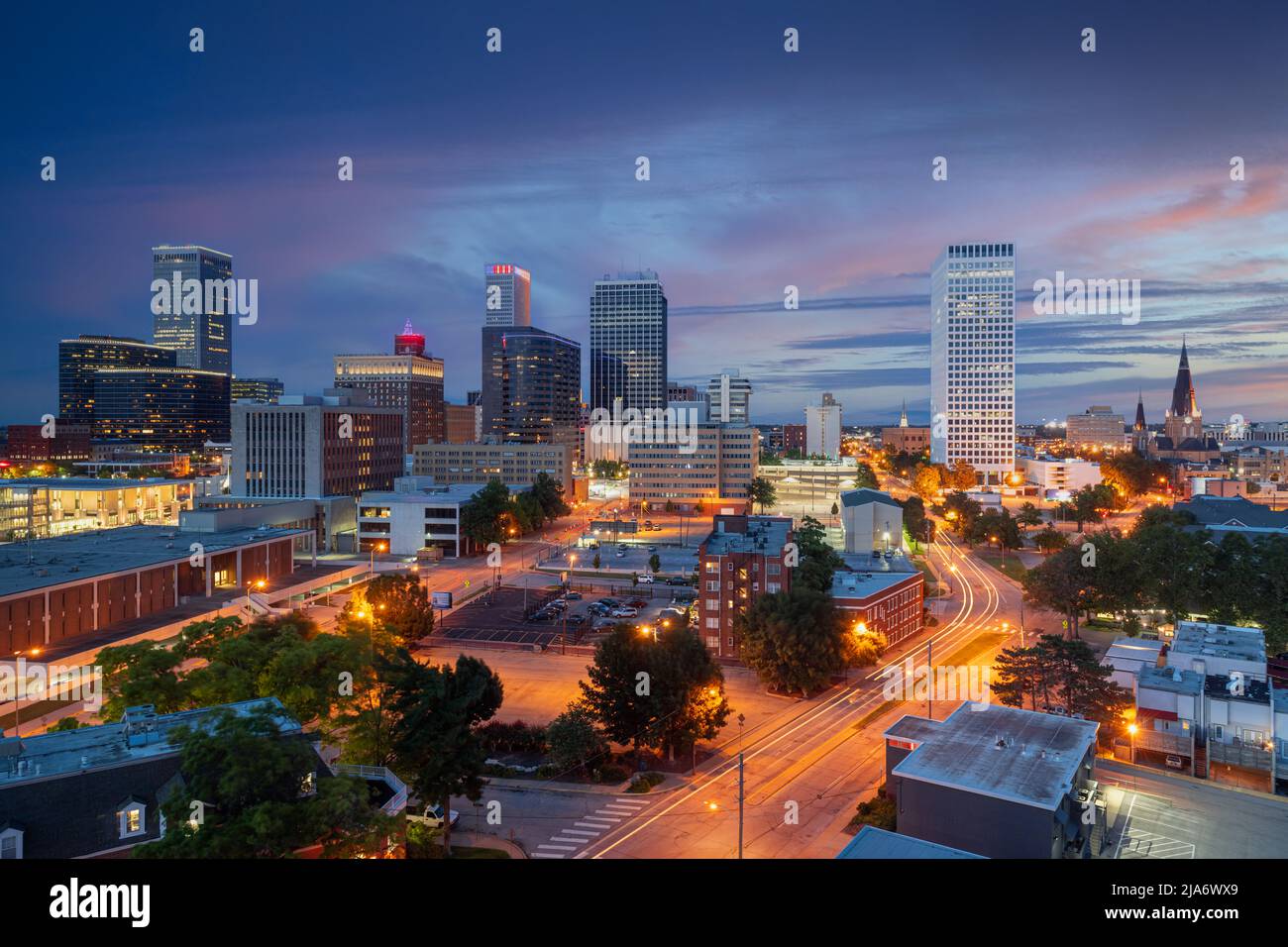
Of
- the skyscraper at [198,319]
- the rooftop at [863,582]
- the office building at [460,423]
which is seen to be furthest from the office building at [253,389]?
the rooftop at [863,582]

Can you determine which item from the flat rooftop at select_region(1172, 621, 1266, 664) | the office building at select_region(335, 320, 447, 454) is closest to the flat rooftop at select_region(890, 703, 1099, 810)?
the flat rooftop at select_region(1172, 621, 1266, 664)

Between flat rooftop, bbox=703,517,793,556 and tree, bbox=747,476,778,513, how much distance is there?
3428 cm

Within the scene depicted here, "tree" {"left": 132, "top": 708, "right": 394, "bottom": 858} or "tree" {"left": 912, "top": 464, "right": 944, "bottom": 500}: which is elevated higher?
"tree" {"left": 912, "top": 464, "right": 944, "bottom": 500}

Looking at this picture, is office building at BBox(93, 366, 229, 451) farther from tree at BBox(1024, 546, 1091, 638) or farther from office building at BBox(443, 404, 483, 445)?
tree at BBox(1024, 546, 1091, 638)

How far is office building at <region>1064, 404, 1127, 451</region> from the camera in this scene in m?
149

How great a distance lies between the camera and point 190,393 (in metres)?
118

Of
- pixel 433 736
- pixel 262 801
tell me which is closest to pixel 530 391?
pixel 433 736

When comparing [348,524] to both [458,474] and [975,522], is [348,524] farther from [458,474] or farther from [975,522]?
[975,522]

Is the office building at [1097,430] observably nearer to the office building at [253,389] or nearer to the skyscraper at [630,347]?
the skyscraper at [630,347]

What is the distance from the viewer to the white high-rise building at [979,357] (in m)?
89.4

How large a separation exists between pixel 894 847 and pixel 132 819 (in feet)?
34.1

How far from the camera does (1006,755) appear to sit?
54.4 feet
